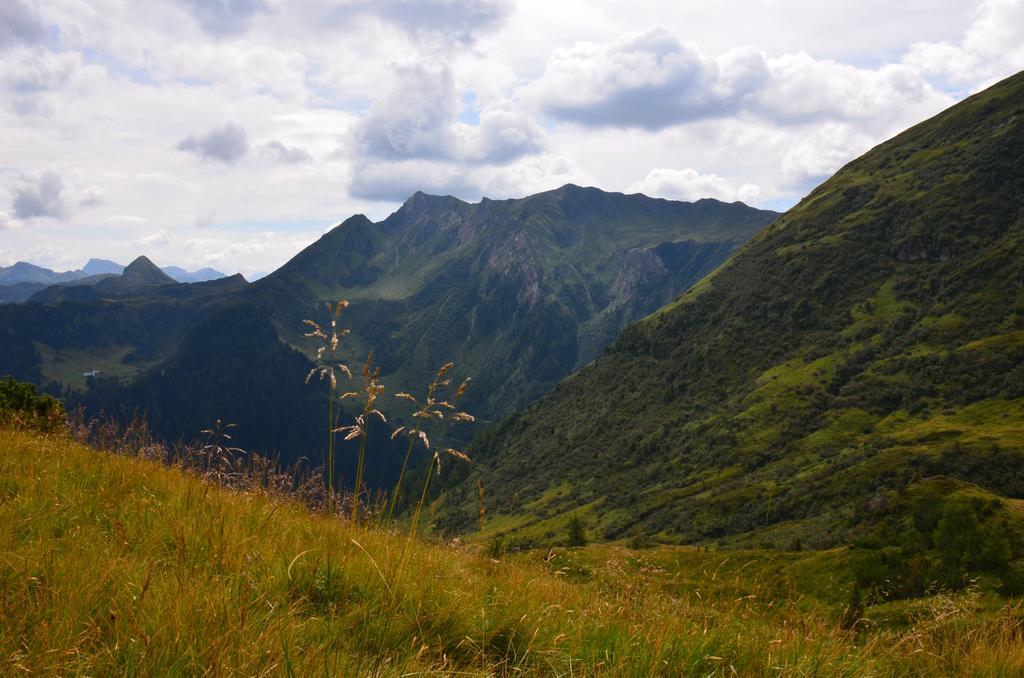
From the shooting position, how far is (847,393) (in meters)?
135

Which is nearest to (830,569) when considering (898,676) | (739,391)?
(898,676)

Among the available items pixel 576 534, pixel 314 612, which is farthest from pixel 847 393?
pixel 314 612

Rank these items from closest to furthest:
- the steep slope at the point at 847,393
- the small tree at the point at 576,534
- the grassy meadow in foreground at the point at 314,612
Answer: the grassy meadow in foreground at the point at 314,612 < the small tree at the point at 576,534 < the steep slope at the point at 847,393

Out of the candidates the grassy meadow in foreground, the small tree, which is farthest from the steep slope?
the grassy meadow in foreground

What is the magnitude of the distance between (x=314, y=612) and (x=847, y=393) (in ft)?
511

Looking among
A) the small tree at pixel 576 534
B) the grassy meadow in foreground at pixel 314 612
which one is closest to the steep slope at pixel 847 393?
the small tree at pixel 576 534

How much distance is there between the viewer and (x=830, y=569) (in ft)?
159

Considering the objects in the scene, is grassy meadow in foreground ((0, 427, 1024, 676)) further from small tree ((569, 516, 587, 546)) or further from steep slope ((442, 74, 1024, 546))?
small tree ((569, 516, 587, 546))

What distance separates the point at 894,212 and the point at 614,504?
138960 millimetres

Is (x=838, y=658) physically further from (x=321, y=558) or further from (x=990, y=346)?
(x=990, y=346)

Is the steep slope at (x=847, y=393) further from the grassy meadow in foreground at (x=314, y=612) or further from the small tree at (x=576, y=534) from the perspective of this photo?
the grassy meadow in foreground at (x=314, y=612)

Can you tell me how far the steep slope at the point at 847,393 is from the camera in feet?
307

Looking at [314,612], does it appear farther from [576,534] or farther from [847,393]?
[847,393]

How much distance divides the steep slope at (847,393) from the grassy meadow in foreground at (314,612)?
76345 mm
